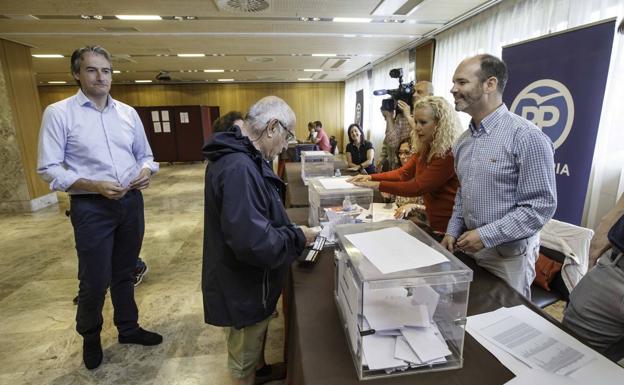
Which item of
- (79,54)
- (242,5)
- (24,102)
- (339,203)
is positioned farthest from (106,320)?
(24,102)

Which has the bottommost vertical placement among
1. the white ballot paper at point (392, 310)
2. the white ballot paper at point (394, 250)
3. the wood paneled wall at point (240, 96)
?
the white ballot paper at point (392, 310)

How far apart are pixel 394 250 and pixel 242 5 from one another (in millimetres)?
3559

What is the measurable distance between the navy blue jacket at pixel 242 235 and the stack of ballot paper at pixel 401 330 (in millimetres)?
370

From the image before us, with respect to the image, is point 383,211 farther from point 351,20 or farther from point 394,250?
point 351,20

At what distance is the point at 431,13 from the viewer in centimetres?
402

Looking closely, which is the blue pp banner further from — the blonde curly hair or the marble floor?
the marble floor

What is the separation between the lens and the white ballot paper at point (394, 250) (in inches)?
31.4

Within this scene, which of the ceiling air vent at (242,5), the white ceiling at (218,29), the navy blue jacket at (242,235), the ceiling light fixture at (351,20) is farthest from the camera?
the ceiling light fixture at (351,20)

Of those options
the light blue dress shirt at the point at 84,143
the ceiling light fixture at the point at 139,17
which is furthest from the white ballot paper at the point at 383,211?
the ceiling light fixture at the point at 139,17

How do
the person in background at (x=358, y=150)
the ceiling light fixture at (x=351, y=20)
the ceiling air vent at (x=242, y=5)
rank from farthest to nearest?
the person in background at (x=358, y=150) < the ceiling light fixture at (x=351, y=20) < the ceiling air vent at (x=242, y=5)

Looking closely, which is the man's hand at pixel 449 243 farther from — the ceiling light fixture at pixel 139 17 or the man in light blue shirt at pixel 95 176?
the ceiling light fixture at pixel 139 17

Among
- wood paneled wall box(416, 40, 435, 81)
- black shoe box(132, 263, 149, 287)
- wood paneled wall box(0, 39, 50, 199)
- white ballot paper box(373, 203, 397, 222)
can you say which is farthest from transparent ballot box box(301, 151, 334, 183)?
wood paneled wall box(0, 39, 50, 199)

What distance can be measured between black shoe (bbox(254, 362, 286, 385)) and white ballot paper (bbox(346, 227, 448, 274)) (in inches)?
46.1

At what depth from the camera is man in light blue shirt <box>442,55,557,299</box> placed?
3.92ft
